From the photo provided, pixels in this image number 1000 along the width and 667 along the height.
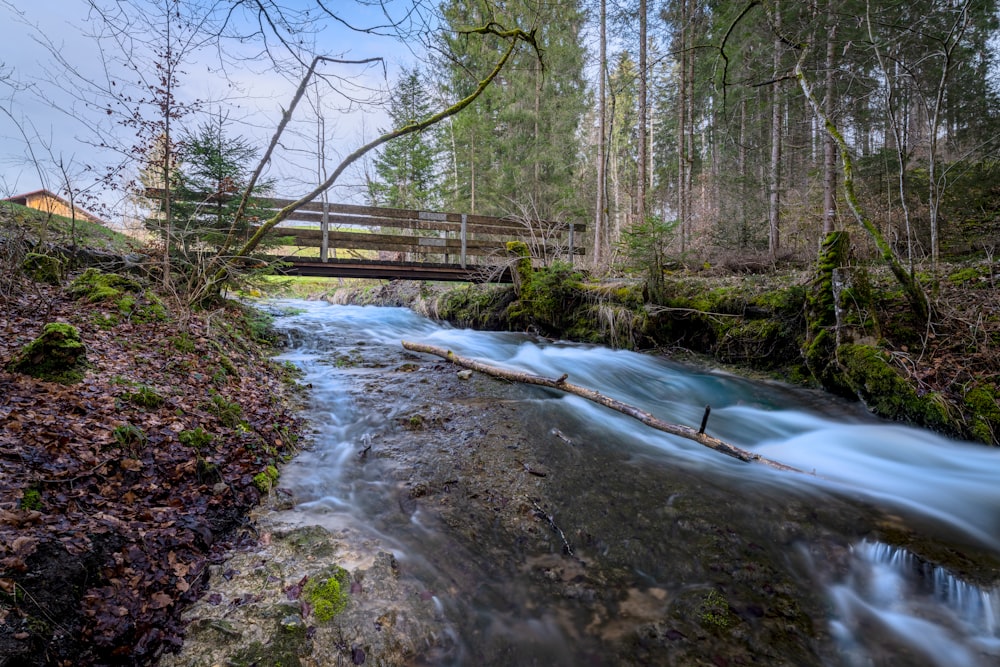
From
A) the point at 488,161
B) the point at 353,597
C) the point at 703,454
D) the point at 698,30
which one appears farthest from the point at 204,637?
the point at 488,161

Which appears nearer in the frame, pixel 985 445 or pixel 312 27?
pixel 312 27

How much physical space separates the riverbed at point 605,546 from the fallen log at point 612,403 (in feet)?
0.42

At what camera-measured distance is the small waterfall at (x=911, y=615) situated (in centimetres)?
206

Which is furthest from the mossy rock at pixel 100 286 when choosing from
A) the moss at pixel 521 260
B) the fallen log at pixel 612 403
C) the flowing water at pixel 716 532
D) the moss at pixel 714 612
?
the moss at pixel 521 260

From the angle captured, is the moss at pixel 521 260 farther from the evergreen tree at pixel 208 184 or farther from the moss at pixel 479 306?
the evergreen tree at pixel 208 184

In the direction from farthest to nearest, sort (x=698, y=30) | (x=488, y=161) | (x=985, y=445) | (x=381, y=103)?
(x=488, y=161)
(x=698, y=30)
(x=381, y=103)
(x=985, y=445)

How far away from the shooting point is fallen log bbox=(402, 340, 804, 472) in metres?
3.90

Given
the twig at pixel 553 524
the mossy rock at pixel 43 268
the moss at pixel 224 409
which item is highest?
the mossy rock at pixel 43 268

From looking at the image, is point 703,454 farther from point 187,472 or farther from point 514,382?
point 187,472

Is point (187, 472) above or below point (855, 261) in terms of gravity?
below

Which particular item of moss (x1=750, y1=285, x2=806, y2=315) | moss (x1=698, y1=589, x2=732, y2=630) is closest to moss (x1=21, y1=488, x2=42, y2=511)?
moss (x1=698, y1=589, x2=732, y2=630)

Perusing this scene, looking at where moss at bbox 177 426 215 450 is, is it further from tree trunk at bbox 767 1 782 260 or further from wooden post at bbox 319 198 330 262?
tree trunk at bbox 767 1 782 260

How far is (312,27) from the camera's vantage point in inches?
137

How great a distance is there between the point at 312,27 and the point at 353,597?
422 cm
